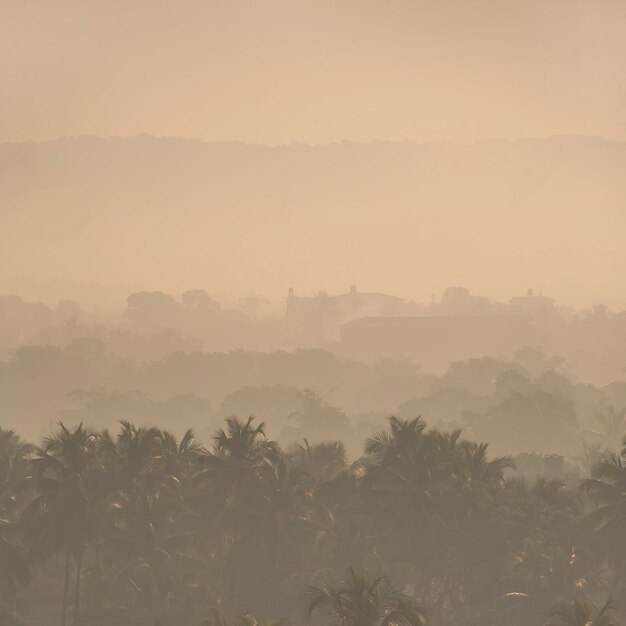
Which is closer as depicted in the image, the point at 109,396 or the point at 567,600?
the point at 567,600

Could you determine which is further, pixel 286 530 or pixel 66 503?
pixel 286 530

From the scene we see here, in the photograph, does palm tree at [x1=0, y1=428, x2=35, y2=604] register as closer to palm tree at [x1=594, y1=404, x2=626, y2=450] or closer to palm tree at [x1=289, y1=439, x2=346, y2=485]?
palm tree at [x1=289, y1=439, x2=346, y2=485]

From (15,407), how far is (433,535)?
143511 mm

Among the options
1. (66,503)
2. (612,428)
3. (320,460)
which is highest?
(612,428)

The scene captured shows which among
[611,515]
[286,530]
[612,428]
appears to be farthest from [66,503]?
[612,428]

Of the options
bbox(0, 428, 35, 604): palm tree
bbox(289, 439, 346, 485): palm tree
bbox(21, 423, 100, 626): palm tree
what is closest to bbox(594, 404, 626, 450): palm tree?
bbox(289, 439, 346, 485): palm tree

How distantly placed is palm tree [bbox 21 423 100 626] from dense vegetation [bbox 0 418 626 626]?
6 cm

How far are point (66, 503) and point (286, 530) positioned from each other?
34.5ft

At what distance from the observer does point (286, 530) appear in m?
60.3

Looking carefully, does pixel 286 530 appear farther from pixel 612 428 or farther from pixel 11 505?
pixel 612 428

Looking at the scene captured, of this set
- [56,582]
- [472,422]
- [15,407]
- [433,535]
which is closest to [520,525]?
[433,535]

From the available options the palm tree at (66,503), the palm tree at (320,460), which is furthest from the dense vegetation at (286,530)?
the palm tree at (320,460)

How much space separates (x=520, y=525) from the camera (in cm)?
6091

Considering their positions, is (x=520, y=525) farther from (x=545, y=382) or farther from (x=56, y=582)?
(x=545, y=382)
